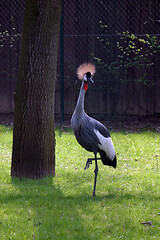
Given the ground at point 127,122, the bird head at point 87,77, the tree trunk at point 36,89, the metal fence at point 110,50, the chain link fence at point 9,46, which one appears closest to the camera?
the bird head at point 87,77

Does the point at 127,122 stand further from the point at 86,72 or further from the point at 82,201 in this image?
the point at 82,201

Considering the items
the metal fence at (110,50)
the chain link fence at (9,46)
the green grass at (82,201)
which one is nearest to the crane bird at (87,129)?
the green grass at (82,201)

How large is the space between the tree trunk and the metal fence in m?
3.96

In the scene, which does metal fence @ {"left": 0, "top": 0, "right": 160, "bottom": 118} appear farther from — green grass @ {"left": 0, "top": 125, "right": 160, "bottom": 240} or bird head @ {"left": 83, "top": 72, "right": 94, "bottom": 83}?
bird head @ {"left": 83, "top": 72, "right": 94, "bottom": 83}

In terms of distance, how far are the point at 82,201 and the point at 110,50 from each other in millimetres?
5618

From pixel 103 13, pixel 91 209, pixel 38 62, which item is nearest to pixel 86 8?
pixel 103 13

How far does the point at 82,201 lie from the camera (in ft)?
15.9

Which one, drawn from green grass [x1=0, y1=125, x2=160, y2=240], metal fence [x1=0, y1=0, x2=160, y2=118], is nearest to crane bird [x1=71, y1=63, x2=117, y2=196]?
green grass [x1=0, y1=125, x2=160, y2=240]

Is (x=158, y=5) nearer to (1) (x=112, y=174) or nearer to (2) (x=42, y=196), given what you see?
(1) (x=112, y=174)

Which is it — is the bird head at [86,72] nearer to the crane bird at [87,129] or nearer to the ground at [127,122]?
the crane bird at [87,129]

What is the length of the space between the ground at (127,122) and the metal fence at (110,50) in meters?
0.17

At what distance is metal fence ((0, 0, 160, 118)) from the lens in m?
9.57

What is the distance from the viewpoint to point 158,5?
9.53 meters

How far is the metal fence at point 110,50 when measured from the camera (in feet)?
31.4
